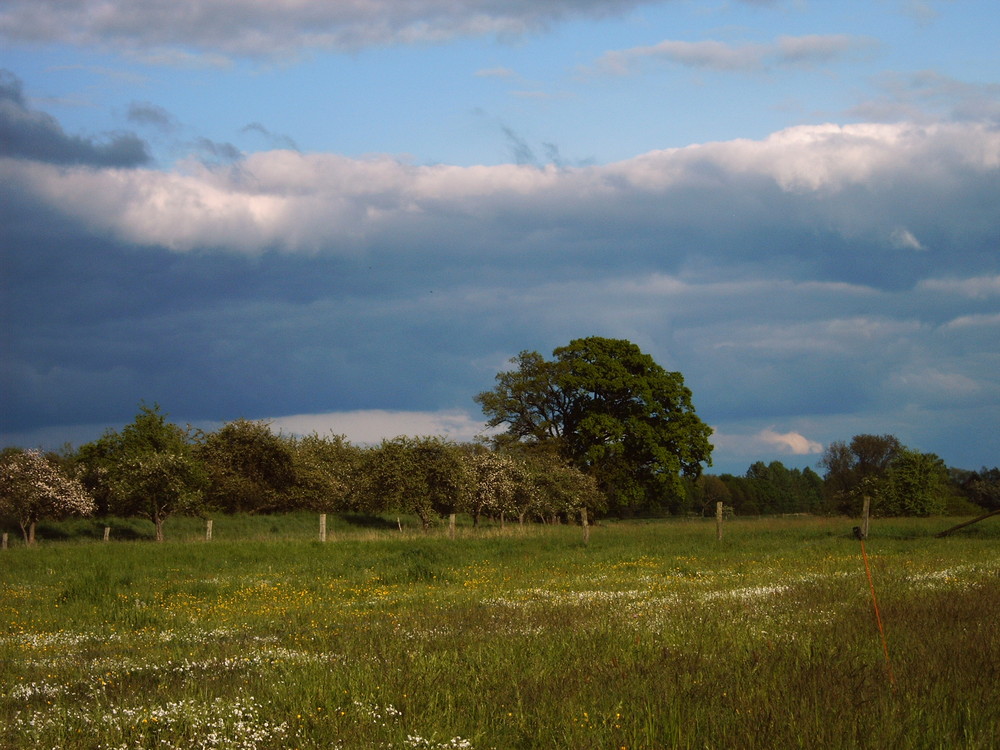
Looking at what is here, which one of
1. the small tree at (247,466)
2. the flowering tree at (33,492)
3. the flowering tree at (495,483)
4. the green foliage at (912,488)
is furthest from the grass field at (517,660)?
the green foliage at (912,488)

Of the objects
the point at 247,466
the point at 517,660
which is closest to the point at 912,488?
the point at 247,466

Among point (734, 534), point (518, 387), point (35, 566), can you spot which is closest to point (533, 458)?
point (518, 387)

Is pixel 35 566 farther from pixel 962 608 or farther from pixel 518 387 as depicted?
pixel 518 387

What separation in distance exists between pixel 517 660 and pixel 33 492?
45172 mm

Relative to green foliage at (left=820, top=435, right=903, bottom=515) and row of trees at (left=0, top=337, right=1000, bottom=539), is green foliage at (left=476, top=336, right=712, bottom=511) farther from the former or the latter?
green foliage at (left=820, top=435, right=903, bottom=515)

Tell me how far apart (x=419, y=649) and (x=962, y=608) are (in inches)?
307

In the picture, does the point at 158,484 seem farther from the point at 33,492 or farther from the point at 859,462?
the point at 859,462

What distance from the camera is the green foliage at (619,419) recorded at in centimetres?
6388

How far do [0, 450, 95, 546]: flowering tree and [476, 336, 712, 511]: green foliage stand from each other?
31283 mm

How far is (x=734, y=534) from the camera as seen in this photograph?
125 feet

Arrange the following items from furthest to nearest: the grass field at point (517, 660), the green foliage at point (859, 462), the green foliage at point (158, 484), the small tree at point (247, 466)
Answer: the green foliage at point (859, 462) → the small tree at point (247, 466) → the green foliage at point (158, 484) → the grass field at point (517, 660)

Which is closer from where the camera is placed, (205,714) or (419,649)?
(205,714)

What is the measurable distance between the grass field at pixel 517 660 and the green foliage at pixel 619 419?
40.6 m

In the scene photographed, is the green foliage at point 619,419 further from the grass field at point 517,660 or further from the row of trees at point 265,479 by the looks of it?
the grass field at point 517,660
